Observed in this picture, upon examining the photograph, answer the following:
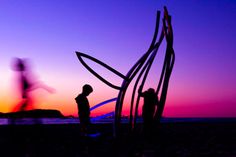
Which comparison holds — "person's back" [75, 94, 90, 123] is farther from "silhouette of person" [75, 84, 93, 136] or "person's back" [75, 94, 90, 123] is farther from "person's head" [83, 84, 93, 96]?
"person's head" [83, 84, 93, 96]

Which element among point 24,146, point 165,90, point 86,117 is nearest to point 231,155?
point 165,90

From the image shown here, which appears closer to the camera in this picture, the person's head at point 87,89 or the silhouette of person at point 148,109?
the person's head at point 87,89

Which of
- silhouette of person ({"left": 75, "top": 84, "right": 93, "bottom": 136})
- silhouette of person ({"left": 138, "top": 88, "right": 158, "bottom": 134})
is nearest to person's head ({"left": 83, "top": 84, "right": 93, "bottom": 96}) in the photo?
silhouette of person ({"left": 75, "top": 84, "right": 93, "bottom": 136})

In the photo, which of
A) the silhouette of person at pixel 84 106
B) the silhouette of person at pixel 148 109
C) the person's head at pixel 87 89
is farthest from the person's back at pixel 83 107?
the silhouette of person at pixel 148 109

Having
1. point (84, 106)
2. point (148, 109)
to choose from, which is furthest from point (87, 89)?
point (148, 109)

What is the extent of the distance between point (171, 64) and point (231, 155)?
2.42 m

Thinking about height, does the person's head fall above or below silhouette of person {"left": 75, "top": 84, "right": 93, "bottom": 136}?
above

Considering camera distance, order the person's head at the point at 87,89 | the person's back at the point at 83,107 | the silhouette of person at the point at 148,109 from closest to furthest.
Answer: the person's head at the point at 87,89
the person's back at the point at 83,107
the silhouette of person at the point at 148,109

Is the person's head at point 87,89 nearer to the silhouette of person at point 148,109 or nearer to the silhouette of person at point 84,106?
the silhouette of person at point 84,106

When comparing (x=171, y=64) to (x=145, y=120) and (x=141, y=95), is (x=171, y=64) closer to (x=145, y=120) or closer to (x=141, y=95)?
(x=141, y=95)

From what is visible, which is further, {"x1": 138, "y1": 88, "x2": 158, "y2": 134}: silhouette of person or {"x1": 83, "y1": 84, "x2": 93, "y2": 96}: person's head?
{"x1": 138, "y1": 88, "x2": 158, "y2": 134}: silhouette of person

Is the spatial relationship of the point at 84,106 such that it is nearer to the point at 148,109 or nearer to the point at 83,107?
the point at 83,107

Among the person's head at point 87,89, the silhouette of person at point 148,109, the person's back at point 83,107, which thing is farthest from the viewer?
the silhouette of person at point 148,109

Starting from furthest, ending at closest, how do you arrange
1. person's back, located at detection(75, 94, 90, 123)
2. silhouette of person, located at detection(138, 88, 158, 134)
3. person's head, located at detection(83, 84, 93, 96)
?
silhouette of person, located at detection(138, 88, 158, 134) < person's back, located at detection(75, 94, 90, 123) < person's head, located at detection(83, 84, 93, 96)
